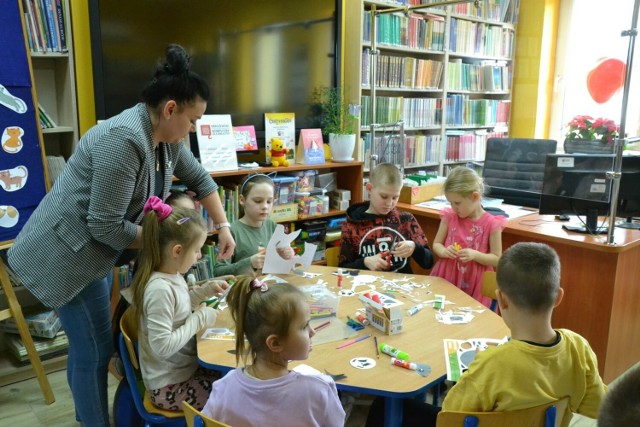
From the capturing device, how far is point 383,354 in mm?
1618

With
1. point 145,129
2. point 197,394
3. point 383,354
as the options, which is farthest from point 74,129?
point 383,354

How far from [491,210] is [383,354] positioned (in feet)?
6.42

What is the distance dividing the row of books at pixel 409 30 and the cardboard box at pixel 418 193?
1.42 meters

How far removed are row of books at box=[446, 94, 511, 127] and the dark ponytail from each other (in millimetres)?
3691

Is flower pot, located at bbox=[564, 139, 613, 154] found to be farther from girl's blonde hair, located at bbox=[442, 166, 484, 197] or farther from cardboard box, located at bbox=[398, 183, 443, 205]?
girl's blonde hair, located at bbox=[442, 166, 484, 197]

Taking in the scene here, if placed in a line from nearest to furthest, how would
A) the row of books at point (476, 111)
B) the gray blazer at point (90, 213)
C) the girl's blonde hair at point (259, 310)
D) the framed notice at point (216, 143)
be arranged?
the girl's blonde hair at point (259, 310) < the gray blazer at point (90, 213) < the framed notice at point (216, 143) < the row of books at point (476, 111)

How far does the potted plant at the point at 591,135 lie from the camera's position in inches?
169

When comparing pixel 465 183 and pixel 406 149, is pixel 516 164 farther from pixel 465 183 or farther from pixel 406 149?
pixel 465 183

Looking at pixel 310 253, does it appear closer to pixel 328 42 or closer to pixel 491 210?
pixel 491 210

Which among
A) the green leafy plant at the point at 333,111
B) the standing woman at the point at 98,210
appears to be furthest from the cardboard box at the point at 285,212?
the standing woman at the point at 98,210

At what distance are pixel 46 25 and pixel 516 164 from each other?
362cm

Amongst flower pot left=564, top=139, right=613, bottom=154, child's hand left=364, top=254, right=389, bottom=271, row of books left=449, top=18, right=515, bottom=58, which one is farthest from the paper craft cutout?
row of books left=449, top=18, right=515, bottom=58

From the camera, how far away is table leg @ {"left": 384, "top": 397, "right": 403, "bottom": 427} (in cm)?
153

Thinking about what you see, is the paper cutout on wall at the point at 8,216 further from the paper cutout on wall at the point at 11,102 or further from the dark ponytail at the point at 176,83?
the dark ponytail at the point at 176,83
